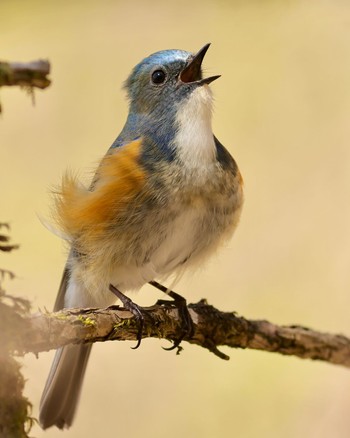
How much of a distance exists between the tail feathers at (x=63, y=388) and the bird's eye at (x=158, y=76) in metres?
1.29

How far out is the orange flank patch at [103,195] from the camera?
10.7 feet

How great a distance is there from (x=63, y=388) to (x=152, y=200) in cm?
107

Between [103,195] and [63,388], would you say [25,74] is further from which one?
[63,388]

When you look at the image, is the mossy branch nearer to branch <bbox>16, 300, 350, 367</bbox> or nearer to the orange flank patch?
branch <bbox>16, 300, 350, 367</bbox>

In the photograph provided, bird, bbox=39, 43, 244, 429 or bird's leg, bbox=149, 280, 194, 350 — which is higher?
bird, bbox=39, 43, 244, 429

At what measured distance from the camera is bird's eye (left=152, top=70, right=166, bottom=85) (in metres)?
3.54

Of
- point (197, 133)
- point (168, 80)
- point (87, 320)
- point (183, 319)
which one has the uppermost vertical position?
point (168, 80)

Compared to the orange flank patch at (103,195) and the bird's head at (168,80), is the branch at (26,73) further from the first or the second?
the bird's head at (168,80)

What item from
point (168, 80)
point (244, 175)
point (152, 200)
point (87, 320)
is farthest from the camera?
point (244, 175)

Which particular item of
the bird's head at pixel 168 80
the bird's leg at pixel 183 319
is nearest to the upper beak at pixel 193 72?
the bird's head at pixel 168 80

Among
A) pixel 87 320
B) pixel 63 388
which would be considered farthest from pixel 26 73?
pixel 63 388

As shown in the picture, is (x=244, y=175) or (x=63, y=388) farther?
(x=244, y=175)

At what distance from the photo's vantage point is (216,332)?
3.50 meters

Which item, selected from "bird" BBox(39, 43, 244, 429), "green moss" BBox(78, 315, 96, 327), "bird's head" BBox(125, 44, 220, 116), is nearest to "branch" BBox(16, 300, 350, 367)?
"green moss" BBox(78, 315, 96, 327)
